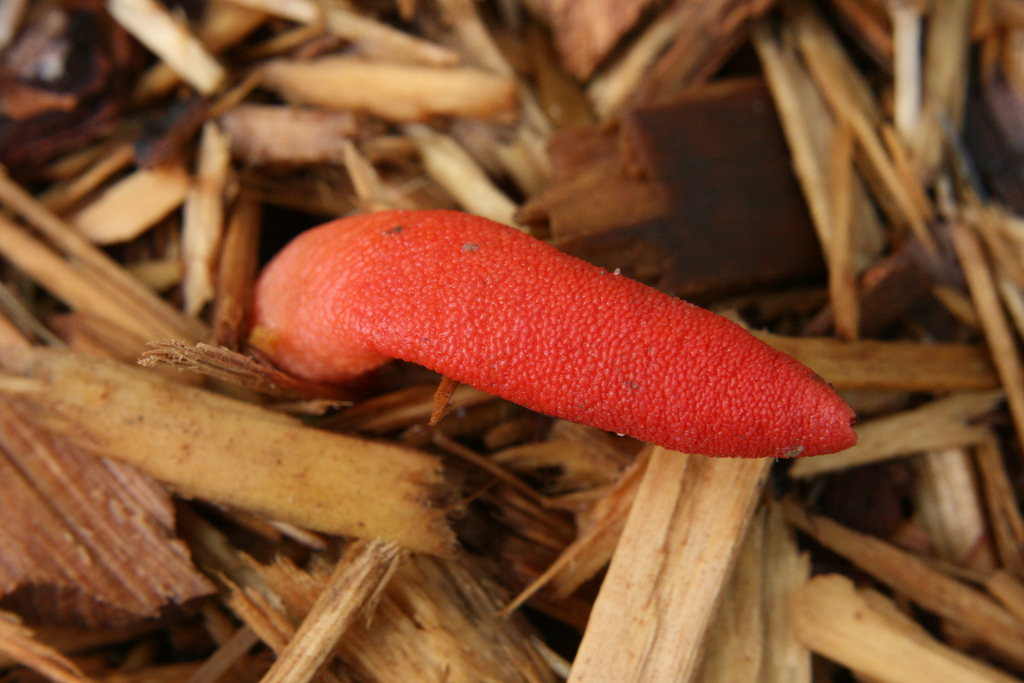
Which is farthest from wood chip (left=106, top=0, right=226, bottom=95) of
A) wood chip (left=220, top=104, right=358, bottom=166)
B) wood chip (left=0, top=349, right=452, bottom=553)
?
wood chip (left=0, top=349, right=452, bottom=553)

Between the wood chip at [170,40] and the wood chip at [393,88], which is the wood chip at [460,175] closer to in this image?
the wood chip at [393,88]

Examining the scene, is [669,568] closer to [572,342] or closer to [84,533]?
[572,342]

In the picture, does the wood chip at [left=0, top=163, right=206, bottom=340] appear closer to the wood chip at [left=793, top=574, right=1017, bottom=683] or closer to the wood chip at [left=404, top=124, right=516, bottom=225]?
the wood chip at [left=404, top=124, right=516, bottom=225]

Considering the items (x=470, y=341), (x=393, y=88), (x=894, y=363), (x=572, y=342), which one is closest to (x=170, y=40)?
(x=393, y=88)

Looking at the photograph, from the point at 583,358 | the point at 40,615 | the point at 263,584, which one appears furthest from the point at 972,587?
the point at 40,615

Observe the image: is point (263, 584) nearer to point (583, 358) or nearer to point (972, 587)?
point (583, 358)

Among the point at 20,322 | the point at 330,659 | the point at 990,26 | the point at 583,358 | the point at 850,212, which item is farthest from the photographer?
the point at 990,26
